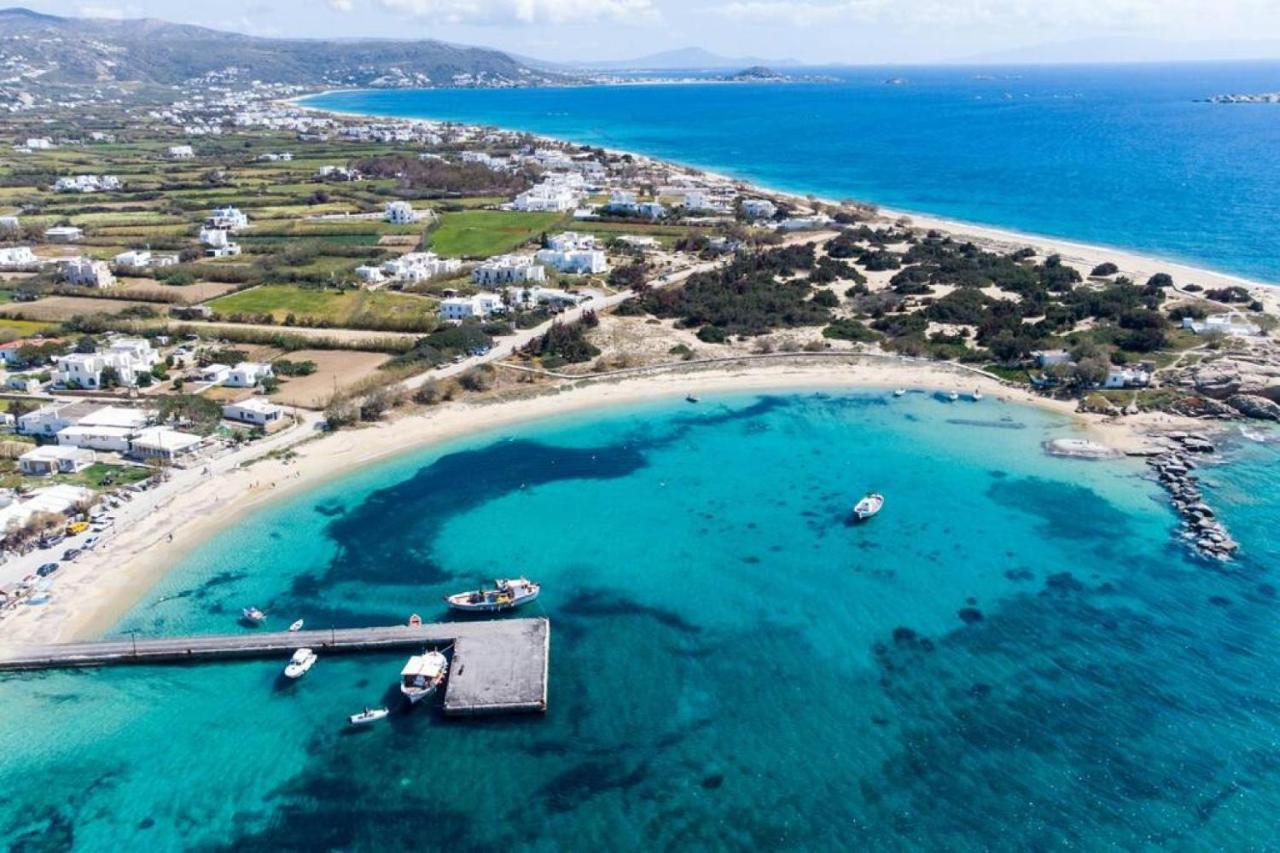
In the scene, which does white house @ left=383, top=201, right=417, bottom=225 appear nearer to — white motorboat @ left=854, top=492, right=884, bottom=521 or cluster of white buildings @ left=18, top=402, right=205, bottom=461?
cluster of white buildings @ left=18, top=402, right=205, bottom=461

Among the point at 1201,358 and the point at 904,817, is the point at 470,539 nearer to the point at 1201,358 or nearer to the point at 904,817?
the point at 904,817

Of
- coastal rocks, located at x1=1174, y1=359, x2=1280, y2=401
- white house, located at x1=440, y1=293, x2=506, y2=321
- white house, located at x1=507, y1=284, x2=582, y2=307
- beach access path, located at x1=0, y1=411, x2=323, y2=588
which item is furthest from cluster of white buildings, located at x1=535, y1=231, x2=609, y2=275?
coastal rocks, located at x1=1174, y1=359, x2=1280, y2=401

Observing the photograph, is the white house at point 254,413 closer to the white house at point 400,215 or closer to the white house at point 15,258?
the white house at point 15,258

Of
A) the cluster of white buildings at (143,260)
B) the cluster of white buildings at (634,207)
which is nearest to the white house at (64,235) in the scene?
the cluster of white buildings at (143,260)

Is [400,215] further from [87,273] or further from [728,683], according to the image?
[728,683]

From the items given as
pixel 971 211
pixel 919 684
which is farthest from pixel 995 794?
pixel 971 211

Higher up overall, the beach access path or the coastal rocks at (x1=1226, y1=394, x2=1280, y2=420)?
the coastal rocks at (x1=1226, y1=394, x2=1280, y2=420)
